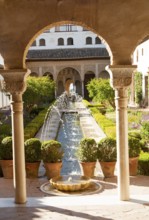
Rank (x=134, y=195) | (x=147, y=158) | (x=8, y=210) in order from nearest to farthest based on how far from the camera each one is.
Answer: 1. (x=8, y=210)
2. (x=134, y=195)
3. (x=147, y=158)

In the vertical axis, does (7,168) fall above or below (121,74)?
below

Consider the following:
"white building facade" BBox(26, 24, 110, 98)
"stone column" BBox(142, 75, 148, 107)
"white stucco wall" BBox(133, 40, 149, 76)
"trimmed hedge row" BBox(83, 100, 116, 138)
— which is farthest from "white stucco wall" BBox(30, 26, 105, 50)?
"trimmed hedge row" BBox(83, 100, 116, 138)

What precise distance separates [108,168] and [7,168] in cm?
237

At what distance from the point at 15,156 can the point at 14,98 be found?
3.32 feet

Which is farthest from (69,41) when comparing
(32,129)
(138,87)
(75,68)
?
(32,129)

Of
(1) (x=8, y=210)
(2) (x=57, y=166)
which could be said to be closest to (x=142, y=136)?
(2) (x=57, y=166)

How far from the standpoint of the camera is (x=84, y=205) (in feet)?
22.2

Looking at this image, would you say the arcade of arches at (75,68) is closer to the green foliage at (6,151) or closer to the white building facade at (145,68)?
the white building facade at (145,68)

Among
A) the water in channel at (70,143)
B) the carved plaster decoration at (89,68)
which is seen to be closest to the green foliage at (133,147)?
the water in channel at (70,143)

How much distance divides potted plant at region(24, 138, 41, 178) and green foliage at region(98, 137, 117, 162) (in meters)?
1.47

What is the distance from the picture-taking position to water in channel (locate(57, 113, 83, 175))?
10.8 meters

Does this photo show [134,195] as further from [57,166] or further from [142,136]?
[142,136]

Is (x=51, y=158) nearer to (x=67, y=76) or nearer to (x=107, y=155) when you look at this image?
(x=107, y=155)

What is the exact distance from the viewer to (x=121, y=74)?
22.4 ft
